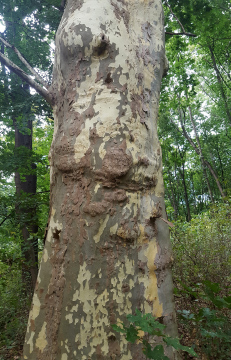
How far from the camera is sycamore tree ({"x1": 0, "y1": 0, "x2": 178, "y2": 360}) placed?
1283mm

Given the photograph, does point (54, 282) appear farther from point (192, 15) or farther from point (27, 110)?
point (192, 15)

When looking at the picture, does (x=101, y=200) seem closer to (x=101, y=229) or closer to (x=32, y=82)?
(x=101, y=229)

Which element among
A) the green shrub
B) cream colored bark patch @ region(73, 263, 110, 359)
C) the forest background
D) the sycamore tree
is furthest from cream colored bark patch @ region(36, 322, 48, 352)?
the green shrub

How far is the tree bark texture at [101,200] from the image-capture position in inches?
50.4

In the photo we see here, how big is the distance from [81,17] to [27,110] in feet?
7.23

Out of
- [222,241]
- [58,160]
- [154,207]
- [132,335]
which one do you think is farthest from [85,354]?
[222,241]

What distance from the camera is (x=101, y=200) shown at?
1405 mm

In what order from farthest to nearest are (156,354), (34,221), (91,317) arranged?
(34,221), (91,317), (156,354)

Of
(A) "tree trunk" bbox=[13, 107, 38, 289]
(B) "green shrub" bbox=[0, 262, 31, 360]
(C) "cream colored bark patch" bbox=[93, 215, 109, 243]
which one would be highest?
(A) "tree trunk" bbox=[13, 107, 38, 289]

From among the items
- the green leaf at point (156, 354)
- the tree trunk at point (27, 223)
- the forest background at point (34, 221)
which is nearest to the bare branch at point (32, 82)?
the forest background at point (34, 221)

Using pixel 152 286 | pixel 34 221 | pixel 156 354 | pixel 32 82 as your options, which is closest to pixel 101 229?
pixel 152 286

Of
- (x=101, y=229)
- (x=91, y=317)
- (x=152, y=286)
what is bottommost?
(x=91, y=317)

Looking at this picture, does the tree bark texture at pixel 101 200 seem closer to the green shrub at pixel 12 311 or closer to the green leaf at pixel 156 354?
the green leaf at pixel 156 354

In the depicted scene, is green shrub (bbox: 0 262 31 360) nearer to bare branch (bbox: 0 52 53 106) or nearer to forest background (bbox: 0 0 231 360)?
forest background (bbox: 0 0 231 360)
